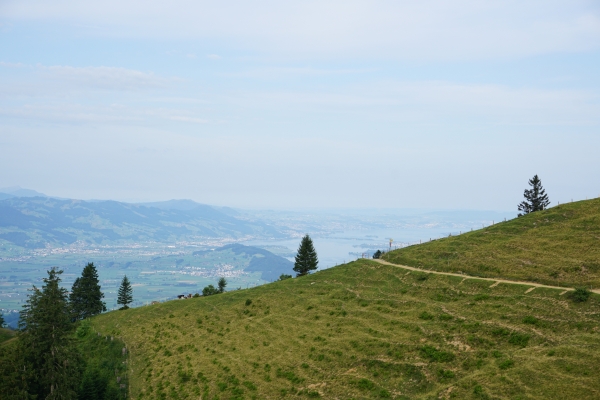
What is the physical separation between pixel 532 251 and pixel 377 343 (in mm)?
23678

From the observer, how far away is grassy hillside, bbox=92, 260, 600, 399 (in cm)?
3312

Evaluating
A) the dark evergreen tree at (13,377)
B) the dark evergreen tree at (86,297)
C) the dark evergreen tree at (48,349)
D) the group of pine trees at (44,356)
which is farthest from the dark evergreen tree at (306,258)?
the dark evergreen tree at (13,377)

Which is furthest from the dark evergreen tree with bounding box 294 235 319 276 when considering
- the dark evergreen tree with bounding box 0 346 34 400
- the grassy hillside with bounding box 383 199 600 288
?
the dark evergreen tree with bounding box 0 346 34 400

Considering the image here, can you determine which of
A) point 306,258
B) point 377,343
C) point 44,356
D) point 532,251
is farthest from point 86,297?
point 532,251

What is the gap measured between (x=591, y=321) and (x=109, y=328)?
62748 mm

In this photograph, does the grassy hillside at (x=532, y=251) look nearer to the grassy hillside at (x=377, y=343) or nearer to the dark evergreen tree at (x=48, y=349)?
the grassy hillside at (x=377, y=343)

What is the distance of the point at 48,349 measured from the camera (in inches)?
1914

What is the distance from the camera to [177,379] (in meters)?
51.0

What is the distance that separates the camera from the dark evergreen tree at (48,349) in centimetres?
4656

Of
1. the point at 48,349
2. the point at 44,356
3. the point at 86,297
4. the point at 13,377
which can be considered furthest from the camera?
the point at 86,297

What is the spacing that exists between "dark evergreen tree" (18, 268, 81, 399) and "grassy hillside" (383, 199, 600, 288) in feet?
137

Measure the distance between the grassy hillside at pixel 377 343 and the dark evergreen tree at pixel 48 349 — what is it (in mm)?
7540

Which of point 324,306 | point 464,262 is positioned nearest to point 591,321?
point 464,262

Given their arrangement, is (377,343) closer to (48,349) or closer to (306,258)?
(48,349)
